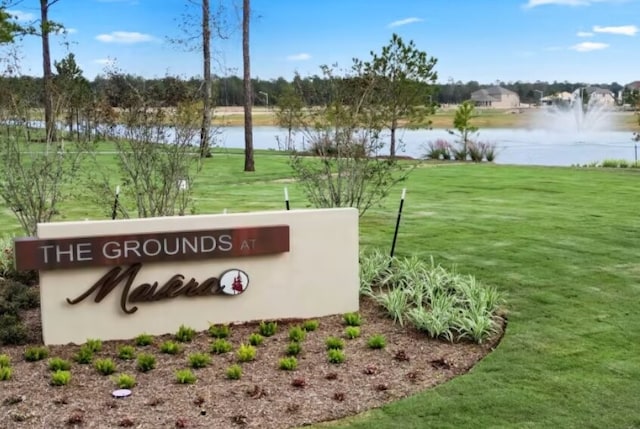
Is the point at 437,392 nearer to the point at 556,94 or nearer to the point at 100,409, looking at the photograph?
the point at 100,409

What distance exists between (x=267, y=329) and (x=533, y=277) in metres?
3.20

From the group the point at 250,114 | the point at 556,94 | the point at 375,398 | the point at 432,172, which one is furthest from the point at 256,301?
the point at 556,94

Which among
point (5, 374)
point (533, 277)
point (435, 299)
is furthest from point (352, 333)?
point (533, 277)

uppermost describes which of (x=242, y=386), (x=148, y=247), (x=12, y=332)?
(x=148, y=247)

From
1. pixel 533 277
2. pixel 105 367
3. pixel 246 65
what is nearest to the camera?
pixel 105 367

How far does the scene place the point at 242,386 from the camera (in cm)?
492

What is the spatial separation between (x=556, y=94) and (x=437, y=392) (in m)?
43.2

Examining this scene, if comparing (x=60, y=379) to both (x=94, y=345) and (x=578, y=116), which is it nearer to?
(x=94, y=345)

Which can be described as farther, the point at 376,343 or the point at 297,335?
the point at 297,335

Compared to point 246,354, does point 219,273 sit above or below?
above

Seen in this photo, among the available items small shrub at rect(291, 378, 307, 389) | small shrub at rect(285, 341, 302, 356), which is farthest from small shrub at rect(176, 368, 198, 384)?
small shrub at rect(285, 341, 302, 356)

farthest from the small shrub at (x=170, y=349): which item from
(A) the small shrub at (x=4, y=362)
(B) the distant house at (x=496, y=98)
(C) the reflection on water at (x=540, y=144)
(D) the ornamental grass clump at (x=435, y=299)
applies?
(B) the distant house at (x=496, y=98)

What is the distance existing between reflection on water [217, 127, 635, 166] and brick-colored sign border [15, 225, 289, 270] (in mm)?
15075

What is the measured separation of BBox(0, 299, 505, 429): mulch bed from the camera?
14.5 feet
